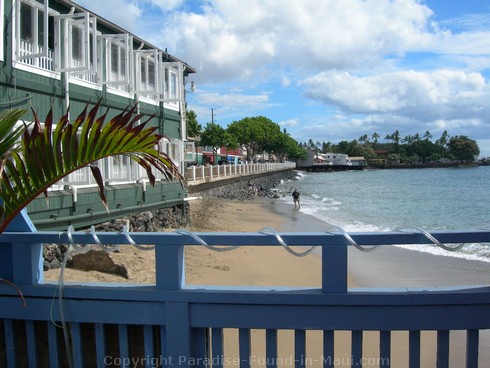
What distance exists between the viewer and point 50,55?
12.6m

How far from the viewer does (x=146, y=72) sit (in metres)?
18.0

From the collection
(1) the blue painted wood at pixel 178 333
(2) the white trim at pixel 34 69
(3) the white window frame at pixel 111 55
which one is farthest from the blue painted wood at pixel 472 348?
(3) the white window frame at pixel 111 55

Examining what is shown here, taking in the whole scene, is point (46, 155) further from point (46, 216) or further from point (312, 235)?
point (46, 216)

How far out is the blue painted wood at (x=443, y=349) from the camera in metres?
2.73

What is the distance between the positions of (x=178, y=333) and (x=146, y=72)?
16.2 m

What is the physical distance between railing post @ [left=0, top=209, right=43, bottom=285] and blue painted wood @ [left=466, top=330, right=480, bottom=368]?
103 inches

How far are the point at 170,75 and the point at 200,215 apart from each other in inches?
293

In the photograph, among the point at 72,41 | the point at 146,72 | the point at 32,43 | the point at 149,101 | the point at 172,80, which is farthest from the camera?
the point at 172,80

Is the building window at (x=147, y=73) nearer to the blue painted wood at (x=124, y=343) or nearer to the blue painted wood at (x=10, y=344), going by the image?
the blue painted wood at (x=10, y=344)

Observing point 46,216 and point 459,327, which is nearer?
point 459,327

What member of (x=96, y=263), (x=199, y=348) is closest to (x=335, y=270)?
(x=199, y=348)

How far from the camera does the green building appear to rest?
434 inches

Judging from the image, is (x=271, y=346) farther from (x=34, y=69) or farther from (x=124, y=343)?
(x=34, y=69)

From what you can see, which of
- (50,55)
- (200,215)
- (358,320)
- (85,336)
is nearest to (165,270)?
(85,336)
